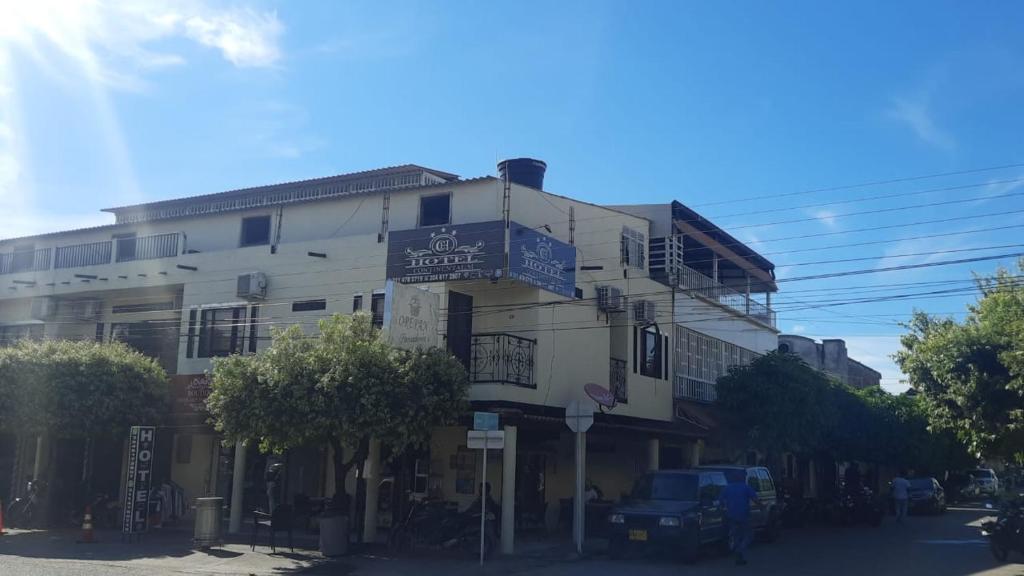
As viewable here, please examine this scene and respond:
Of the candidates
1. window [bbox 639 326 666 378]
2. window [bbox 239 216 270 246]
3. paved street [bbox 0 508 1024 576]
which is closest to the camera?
paved street [bbox 0 508 1024 576]

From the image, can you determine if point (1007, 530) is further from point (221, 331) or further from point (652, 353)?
point (221, 331)

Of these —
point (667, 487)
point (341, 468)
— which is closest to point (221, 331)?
point (341, 468)

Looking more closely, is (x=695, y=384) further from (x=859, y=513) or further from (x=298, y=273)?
(x=298, y=273)

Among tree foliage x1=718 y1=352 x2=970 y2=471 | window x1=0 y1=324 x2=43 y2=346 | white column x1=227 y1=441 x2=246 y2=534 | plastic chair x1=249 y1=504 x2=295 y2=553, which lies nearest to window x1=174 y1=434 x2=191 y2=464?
white column x1=227 y1=441 x2=246 y2=534

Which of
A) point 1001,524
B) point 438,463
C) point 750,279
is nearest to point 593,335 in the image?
point 438,463

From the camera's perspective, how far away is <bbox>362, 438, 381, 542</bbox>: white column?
2056 cm

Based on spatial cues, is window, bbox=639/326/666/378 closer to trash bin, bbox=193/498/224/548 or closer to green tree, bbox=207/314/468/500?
green tree, bbox=207/314/468/500

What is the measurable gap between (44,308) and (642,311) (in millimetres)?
18409

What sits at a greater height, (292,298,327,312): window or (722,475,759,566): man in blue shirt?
(292,298,327,312): window

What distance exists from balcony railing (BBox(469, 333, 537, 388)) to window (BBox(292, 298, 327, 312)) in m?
4.50

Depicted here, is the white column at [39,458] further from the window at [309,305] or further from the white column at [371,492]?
the white column at [371,492]

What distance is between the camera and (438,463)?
2311 centimetres

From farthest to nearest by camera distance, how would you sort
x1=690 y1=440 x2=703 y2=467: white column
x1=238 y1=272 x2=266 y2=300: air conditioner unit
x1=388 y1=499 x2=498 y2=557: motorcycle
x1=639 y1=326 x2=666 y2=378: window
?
x1=690 y1=440 x2=703 y2=467: white column, x1=639 y1=326 x2=666 y2=378: window, x1=238 y1=272 x2=266 y2=300: air conditioner unit, x1=388 y1=499 x2=498 y2=557: motorcycle

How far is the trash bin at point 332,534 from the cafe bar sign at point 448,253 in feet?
19.6
